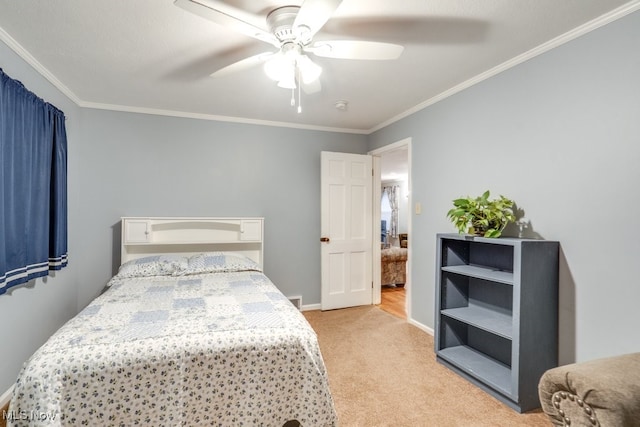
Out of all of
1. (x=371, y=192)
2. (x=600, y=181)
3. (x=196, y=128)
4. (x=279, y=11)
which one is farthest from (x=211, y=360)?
(x=371, y=192)

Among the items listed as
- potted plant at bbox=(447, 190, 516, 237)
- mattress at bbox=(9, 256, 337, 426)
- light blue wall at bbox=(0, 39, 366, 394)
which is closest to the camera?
mattress at bbox=(9, 256, 337, 426)

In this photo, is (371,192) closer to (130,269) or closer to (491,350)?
(491,350)

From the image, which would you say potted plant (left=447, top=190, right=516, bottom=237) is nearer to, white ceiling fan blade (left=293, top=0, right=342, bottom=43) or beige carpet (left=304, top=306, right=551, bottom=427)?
beige carpet (left=304, top=306, right=551, bottom=427)

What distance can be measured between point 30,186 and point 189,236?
1.54 metres

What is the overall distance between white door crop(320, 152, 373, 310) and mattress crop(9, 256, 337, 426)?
2.06 meters

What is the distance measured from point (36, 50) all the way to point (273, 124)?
2238mm

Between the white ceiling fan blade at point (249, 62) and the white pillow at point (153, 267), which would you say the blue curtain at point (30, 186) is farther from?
the white ceiling fan blade at point (249, 62)


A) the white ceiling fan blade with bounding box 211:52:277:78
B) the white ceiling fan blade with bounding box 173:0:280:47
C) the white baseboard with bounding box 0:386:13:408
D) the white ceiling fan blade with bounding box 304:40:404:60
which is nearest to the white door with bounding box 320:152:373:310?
the white ceiling fan blade with bounding box 211:52:277:78

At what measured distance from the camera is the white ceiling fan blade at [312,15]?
1.40m

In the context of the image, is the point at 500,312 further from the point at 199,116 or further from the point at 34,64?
the point at 34,64

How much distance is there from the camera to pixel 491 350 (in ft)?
8.42

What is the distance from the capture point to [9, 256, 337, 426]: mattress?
1.38m

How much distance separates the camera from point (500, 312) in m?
2.47

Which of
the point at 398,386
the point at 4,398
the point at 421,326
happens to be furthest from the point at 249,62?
the point at 421,326
